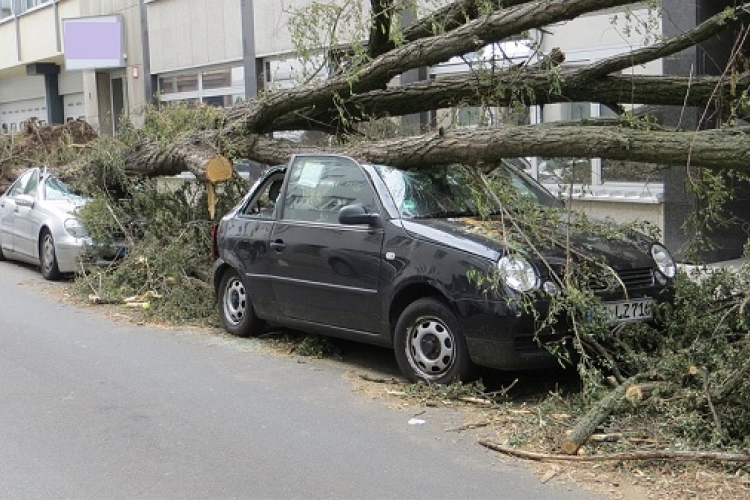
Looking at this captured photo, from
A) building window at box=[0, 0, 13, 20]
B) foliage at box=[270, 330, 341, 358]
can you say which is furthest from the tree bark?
building window at box=[0, 0, 13, 20]

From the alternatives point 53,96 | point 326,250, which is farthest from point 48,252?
point 53,96

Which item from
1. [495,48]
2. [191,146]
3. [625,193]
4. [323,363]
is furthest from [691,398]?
[625,193]

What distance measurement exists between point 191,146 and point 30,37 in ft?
78.6

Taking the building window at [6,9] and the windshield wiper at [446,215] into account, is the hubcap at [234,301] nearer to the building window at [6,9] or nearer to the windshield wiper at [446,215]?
the windshield wiper at [446,215]

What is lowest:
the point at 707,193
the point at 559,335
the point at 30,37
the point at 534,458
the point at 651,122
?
the point at 534,458

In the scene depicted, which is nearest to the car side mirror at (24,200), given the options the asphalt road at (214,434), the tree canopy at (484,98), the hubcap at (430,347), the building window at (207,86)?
the tree canopy at (484,98)

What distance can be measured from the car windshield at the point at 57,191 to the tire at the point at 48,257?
0.67 metres

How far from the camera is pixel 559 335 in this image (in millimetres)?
6238

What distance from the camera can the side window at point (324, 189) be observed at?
7523mm

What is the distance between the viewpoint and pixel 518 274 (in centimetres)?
616

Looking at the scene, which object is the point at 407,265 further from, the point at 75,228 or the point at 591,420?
the point at 75,228

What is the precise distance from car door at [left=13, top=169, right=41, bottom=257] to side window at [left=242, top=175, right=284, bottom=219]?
5.61m

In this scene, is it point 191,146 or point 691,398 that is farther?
point 191,146

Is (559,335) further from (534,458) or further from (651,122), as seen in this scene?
(651,122)
